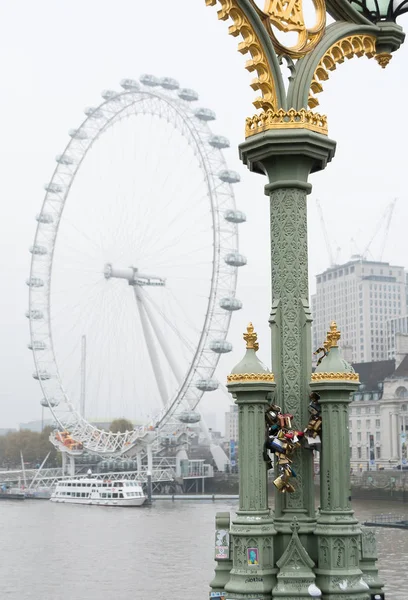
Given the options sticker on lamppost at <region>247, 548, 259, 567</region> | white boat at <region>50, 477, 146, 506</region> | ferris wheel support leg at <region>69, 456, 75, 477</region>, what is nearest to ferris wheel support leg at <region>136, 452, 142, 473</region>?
white boat at <region>50, 477, 146, 506</region>

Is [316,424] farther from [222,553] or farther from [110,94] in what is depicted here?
[110,94]

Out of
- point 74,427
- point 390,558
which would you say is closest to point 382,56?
point 390,558

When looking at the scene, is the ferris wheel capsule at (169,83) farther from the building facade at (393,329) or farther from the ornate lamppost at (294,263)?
the building facade at (393,329)

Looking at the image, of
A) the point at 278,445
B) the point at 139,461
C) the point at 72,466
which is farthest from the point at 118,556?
the point at 72,466

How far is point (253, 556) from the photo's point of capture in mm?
7289

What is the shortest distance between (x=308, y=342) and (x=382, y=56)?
305 centimetres

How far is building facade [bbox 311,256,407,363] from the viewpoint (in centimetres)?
13825

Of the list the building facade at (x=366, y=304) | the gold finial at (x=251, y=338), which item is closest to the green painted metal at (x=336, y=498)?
the gold finial at (x=251, y=338)

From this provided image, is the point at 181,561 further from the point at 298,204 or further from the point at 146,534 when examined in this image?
the point at 298,204

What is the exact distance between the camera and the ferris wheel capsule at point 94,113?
6422 cm

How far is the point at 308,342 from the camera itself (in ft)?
25.9

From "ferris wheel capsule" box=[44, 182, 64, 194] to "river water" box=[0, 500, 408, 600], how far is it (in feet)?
75.7

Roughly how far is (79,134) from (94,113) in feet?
6.47

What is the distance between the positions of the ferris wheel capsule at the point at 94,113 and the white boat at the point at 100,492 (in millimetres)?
25659
